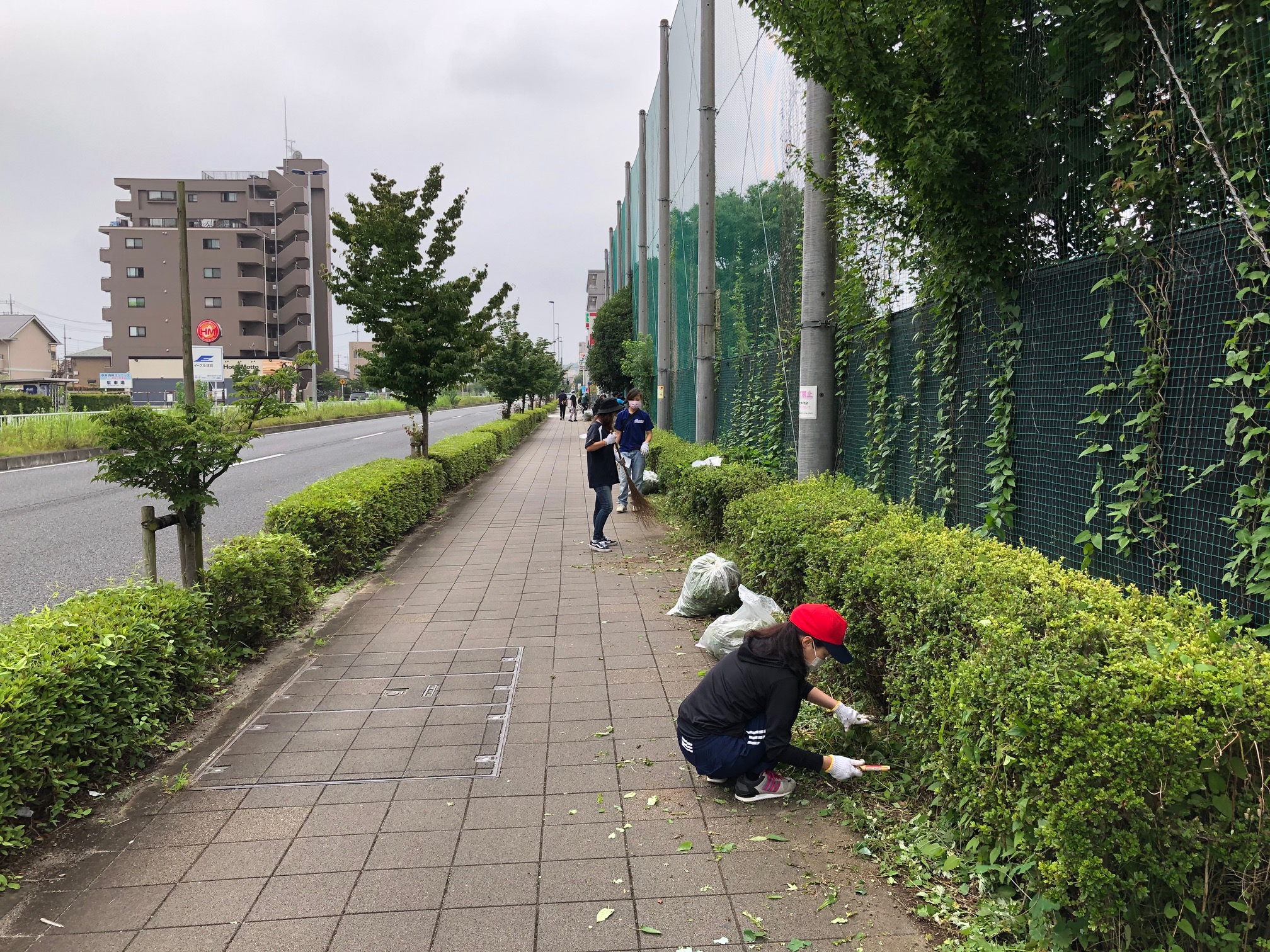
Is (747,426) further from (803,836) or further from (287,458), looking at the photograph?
(287,458)

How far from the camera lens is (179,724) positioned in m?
4.38

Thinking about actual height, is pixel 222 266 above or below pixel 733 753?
above

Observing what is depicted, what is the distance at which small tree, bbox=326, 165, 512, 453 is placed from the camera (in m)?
13.5

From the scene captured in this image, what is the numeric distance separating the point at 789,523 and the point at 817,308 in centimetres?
235

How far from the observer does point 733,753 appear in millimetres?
3541

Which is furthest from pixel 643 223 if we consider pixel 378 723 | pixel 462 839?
pixel 462 839

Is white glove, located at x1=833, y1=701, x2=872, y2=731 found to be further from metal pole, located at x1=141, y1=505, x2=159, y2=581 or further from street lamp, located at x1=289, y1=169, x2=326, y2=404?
street lamp, located at x1=289, y1=169, x2=326, y2=404

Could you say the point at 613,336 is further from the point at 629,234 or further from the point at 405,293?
the point at 405,293

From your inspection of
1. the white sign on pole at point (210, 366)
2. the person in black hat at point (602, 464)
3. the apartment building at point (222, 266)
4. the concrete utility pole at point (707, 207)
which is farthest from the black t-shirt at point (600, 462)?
the apartment building at point (222, 266)

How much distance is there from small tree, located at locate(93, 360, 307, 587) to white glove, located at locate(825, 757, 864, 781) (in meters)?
3.58

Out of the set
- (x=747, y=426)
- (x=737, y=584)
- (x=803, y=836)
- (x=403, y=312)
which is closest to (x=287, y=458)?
(x=403, y=312)

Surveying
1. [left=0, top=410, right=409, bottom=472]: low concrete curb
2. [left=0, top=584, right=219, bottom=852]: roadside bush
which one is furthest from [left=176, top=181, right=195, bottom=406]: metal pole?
[left=0, top=410, right=409, bottom=472]: low concrete curb

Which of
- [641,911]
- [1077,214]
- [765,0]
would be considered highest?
[765,0]

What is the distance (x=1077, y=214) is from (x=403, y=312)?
38.0 feet
